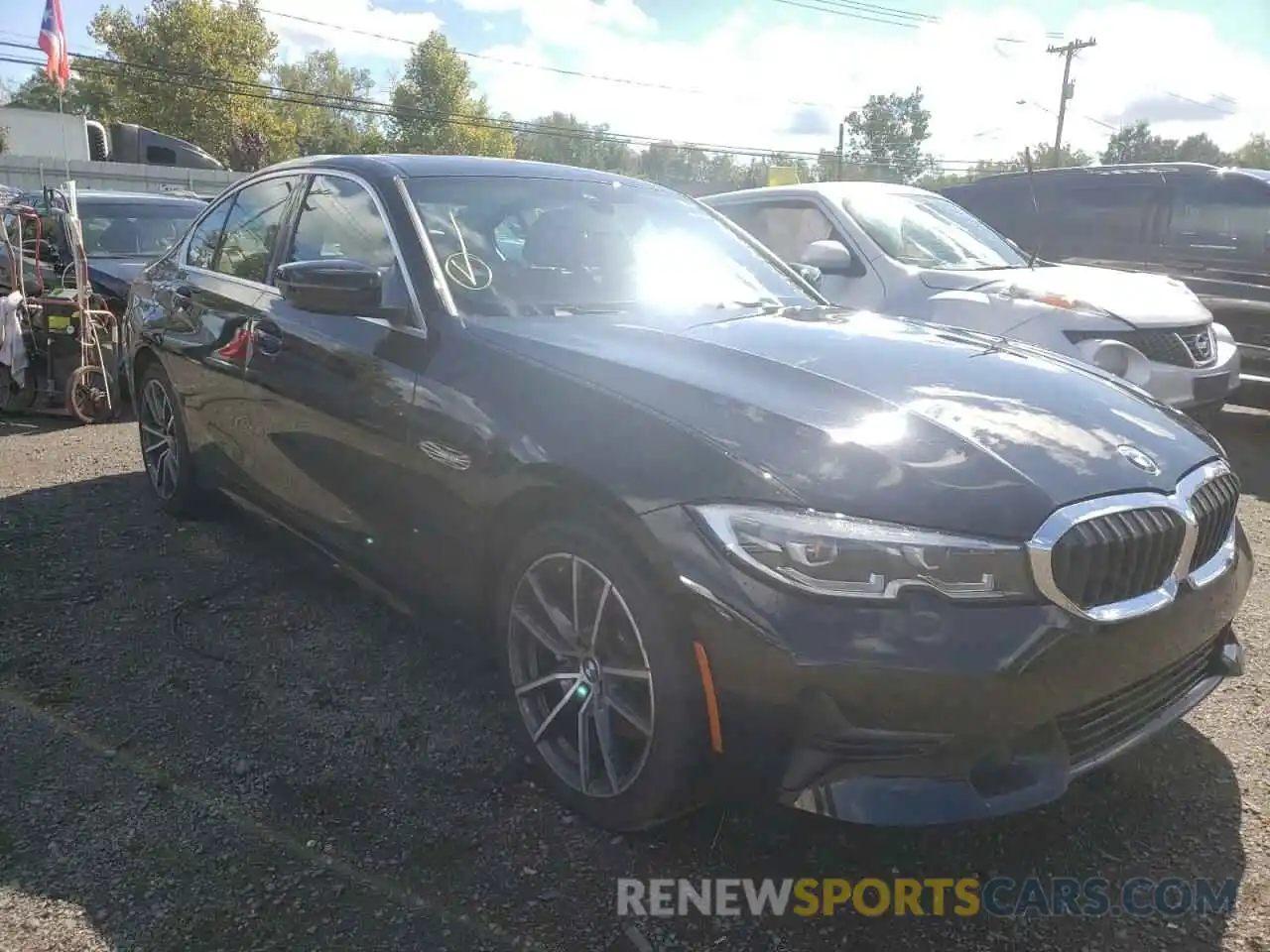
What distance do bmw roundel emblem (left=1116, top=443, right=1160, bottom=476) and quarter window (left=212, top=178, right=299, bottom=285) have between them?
3.06 m

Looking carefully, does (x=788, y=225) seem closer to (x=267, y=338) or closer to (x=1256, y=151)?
(x=267, y=338)

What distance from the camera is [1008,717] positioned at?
1.95 meters

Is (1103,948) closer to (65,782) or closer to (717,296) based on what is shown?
(717,296)

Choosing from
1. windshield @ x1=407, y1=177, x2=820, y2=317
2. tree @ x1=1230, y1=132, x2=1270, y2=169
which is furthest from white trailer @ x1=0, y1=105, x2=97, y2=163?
tree @ x1=1230, y1=132, x2=1270, y2=169

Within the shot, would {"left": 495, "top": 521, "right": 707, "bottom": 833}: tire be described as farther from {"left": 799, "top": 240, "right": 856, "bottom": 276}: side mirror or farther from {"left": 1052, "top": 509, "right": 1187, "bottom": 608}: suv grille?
{"left": 799, "top": 240, "right": 856, "bottom": 276}: side mirror

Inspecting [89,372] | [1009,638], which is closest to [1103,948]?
[1009,638]

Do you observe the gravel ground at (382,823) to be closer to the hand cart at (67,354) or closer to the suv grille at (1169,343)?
the suv grille at (1169,343)

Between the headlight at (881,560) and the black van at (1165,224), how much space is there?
209 inches

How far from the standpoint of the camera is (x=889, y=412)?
7.48ft

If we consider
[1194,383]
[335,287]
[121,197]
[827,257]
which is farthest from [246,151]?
[335,287]

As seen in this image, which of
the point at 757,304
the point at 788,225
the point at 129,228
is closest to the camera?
the point at 757,304

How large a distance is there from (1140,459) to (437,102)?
51.4 meters

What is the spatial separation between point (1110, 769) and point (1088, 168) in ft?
21.5

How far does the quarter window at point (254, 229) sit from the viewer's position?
3.88 m
